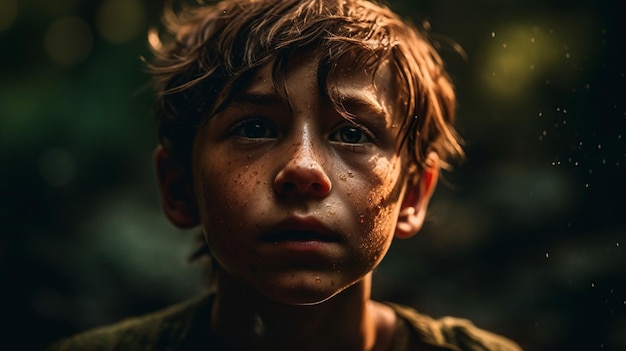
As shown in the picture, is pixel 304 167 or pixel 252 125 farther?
pixel 252 125

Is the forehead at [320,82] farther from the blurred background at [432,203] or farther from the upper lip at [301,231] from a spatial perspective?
the blurred background at [432,203]

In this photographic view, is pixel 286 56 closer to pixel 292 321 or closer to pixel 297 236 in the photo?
pixel 297 236

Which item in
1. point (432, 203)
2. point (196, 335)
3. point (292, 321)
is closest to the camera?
point (292, 321)

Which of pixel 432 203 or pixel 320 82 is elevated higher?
pixel 320 82

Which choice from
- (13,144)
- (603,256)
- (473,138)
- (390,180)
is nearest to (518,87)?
(473,138)

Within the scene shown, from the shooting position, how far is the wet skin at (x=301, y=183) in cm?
109

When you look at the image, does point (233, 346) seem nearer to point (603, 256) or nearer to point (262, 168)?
point (262, 168)

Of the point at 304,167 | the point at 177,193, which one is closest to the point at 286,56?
the point at 304,167

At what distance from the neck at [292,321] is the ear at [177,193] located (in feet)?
0.39

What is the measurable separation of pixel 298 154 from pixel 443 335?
0.58m

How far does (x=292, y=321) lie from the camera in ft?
4.25

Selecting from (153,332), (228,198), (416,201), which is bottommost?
(153,332)

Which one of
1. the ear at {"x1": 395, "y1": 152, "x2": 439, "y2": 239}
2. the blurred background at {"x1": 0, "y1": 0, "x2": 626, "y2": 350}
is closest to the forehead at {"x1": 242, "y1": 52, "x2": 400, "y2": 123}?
the ear at {"x1": 395, "y1": 152, "x2": 439, "y2": 239}

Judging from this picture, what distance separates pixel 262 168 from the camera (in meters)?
1.12
